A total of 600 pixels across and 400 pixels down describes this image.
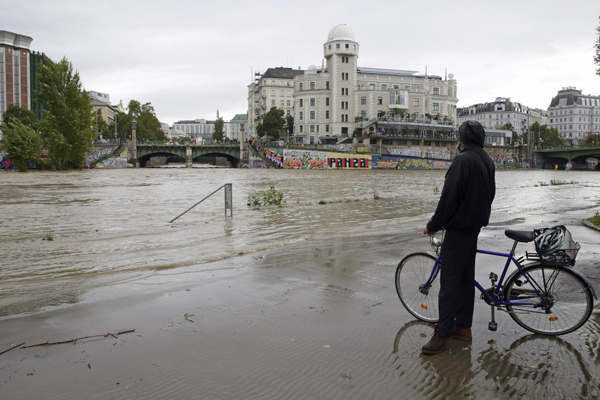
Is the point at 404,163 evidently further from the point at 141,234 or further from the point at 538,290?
the point at 538,290

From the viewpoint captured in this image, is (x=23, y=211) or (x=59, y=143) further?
(x=59, y=143)

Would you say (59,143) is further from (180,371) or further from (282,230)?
(180,371)

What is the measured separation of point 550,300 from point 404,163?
7968cm

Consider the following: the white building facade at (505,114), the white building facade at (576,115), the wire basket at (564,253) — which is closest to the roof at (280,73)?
the white building facade at (505,114)

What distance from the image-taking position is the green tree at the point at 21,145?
56.7 metres

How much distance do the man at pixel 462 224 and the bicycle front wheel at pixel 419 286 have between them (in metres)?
0.52

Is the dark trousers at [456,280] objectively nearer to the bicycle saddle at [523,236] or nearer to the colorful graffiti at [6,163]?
the bicycle saddle at [523,236]

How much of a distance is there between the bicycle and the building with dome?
85.4 meters

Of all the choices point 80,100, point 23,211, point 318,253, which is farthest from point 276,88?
point 318,253

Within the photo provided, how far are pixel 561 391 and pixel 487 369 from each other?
1.85 feet

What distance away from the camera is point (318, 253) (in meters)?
8.81

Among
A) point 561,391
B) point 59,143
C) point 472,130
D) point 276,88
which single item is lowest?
point 561,391

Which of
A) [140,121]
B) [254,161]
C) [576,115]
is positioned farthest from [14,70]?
[576,115]

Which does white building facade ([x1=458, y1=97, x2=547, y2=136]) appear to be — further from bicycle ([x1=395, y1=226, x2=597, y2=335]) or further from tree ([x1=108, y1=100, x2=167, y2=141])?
bicycle ([x1=395, y1=226, x2=597, y2=335])
